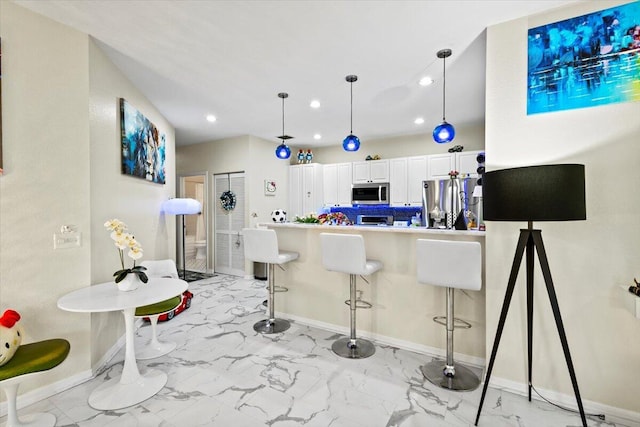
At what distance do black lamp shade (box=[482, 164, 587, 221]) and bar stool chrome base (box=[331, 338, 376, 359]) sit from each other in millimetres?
1781

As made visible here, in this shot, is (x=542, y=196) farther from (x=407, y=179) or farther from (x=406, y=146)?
(x=406, y=146)

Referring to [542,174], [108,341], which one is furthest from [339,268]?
[108,341]

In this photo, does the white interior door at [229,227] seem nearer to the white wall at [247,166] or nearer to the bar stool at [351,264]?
the white wall at [247,166]

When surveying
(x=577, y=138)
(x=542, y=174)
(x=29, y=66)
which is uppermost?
(x=29, y=66)

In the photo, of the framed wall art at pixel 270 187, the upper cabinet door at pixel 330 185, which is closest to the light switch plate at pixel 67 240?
the framed wall art at pixel 270 187

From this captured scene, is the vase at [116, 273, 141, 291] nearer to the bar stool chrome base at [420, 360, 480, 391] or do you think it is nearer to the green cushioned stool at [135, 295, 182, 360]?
the green cushioned stool at [135, 295, 182, 360]

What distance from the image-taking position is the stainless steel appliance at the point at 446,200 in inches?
176

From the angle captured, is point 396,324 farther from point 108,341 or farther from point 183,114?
point 183,114

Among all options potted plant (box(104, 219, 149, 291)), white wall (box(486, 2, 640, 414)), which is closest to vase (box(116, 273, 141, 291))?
potted plant (box(104, 219, 149, 291))

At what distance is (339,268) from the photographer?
267 cm

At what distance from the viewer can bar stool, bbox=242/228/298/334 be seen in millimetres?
3053

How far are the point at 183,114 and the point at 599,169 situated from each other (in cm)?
468

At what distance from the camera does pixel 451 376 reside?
229cm

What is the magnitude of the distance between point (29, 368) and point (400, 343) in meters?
2.76
